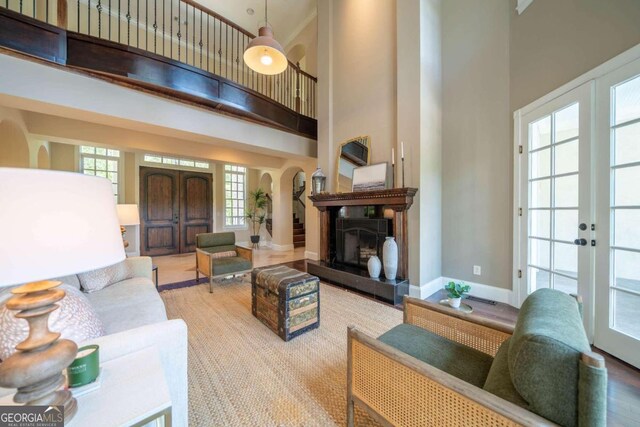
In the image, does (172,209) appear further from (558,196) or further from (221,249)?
(558,196)

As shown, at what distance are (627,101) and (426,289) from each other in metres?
2.52

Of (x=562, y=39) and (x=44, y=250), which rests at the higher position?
(x=562, y=39)

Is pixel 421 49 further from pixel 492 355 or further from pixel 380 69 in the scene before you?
Answer: pixel 492 355

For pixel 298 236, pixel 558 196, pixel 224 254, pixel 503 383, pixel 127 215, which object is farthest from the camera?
pixel 298 236

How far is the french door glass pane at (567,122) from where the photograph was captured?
2215mm

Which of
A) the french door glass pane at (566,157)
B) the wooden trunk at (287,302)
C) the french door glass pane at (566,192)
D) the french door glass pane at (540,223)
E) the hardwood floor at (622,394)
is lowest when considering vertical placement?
the hardwood floor at (622,394)

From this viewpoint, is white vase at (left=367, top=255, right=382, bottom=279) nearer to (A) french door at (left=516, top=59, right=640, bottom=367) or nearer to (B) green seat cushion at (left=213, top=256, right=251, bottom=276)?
(A) french door at (left=516, top=59, right=640, bottom=367)

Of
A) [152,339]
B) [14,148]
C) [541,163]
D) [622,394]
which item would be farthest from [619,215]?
[14,148]

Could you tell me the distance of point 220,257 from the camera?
3.77 meters

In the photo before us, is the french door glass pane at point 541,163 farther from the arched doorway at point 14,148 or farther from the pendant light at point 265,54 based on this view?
the arched doorway at point 14,148

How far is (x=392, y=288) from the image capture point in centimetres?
302

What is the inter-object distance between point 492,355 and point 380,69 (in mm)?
4002

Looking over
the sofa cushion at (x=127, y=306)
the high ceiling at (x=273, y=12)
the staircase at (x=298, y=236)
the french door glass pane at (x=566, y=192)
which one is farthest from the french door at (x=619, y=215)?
the staircase at (x=298, y=236)

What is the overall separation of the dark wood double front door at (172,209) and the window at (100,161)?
0.57 meters
